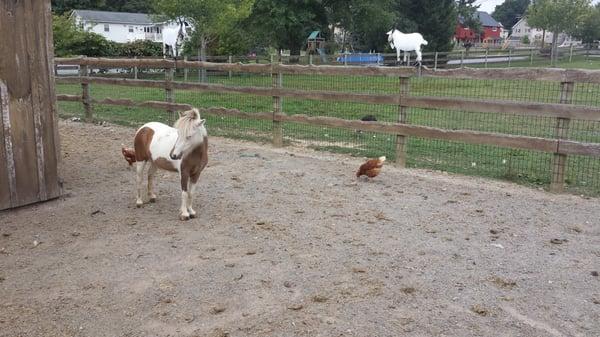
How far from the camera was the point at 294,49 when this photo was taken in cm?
3400

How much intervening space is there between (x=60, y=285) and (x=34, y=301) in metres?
0.25

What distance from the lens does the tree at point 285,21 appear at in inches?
1232

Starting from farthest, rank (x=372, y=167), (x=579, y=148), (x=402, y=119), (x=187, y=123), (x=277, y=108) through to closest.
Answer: (x=277, y=108) < (x=402, y=119) < (x=372, y=167) < (x=579, y=148) < (x=187, y=123)

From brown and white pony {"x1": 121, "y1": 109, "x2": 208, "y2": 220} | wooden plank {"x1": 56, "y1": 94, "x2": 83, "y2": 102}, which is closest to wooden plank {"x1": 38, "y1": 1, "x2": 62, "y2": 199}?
brown and white pony {"x1": 121, "y1": 109, "x2": 208, "y2": 220}

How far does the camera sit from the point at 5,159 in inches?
213

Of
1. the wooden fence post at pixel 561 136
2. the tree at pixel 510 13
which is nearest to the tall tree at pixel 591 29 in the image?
the wooden fence post at pixel 561 136

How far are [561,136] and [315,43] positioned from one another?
100ft

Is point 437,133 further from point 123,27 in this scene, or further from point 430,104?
point 123,27

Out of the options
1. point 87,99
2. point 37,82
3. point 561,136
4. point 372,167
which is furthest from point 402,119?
point 87,99

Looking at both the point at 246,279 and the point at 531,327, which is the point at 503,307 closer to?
the point at 531,327

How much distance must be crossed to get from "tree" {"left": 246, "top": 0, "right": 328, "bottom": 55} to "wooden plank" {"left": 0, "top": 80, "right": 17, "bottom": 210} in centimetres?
2687

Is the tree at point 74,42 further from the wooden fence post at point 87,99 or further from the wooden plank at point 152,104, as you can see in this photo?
the wooden plank at point 152,104

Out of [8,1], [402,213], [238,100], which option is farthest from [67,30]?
[402,213]

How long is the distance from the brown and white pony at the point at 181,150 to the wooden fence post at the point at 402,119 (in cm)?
329
